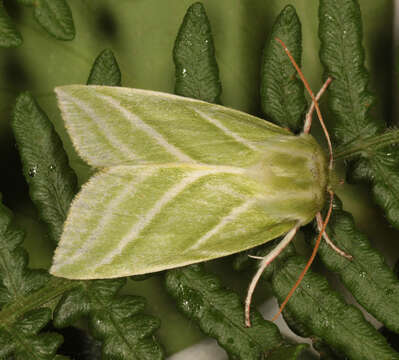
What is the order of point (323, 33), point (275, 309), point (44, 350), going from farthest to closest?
point (275, 309) < point (323, 33) < point (44, 350)

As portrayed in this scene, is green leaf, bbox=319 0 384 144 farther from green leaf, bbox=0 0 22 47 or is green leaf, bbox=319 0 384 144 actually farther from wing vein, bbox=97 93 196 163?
green leaf, bbox=0 0 22 47

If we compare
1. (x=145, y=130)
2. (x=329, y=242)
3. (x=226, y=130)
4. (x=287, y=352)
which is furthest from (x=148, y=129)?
(x=287, y=352)

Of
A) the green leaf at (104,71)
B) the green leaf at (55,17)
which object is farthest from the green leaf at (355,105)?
the green leaf at (55,17)

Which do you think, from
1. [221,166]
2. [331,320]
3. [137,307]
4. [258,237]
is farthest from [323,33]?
[137,307]

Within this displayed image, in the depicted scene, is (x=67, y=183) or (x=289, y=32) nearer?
(x=67, y=183)

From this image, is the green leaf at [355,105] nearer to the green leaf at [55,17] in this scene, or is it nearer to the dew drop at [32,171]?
the green leaf at [55,17]

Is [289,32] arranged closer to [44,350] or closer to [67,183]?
[67,183]

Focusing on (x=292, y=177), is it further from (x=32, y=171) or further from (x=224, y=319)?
(x=32, y=171)
